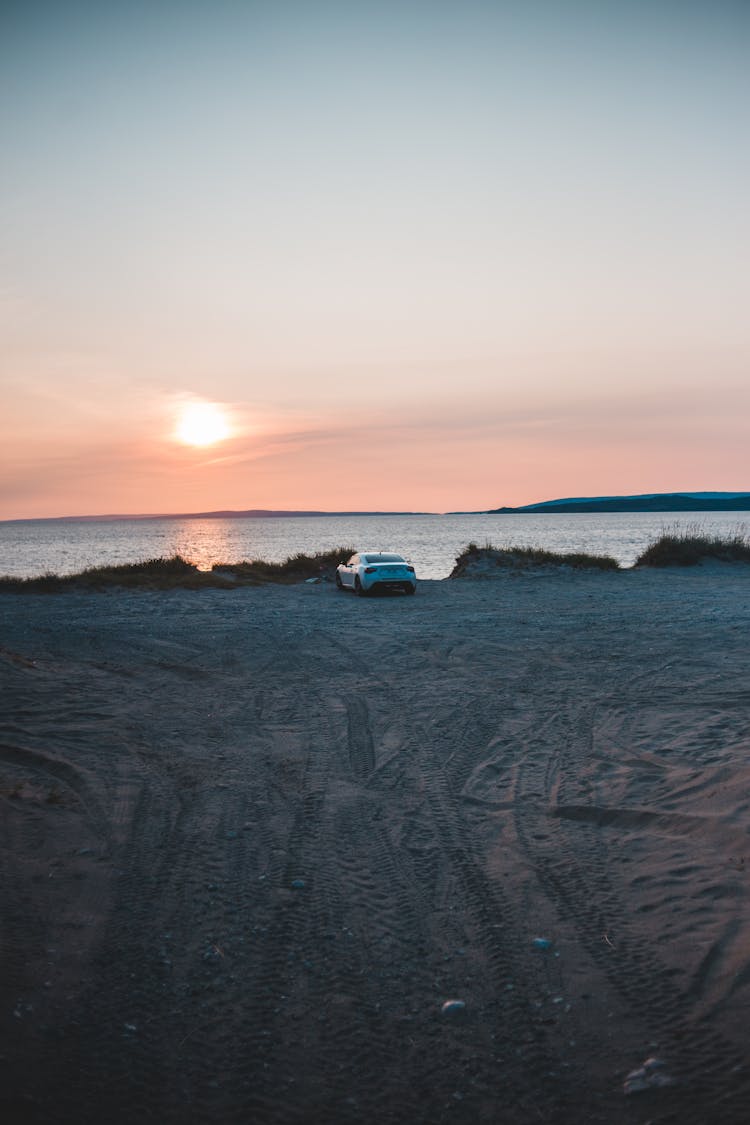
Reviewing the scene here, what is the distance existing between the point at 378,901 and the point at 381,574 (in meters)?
20.7

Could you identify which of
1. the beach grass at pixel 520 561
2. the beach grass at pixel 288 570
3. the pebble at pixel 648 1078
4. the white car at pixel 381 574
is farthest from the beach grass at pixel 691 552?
the pebble at pixel 648 1078

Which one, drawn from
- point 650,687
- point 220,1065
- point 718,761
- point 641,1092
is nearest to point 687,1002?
point 641,1092

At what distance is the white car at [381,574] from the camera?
82.8ft

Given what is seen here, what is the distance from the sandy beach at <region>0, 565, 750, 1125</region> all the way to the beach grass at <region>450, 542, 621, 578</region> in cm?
2167

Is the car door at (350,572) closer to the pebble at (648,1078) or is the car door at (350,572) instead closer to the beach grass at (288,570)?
the beach grass at (288,570)

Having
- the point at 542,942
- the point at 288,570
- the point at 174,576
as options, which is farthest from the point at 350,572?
the point at 542,942

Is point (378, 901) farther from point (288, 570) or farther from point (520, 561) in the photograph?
point (288, 570)

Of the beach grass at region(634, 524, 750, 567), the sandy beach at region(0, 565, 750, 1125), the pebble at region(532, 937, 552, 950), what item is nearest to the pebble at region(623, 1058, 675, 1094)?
the sandy beach at region(0, 565, 750, 1125)

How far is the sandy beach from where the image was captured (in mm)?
3109

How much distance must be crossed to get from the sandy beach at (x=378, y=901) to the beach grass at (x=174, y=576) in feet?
62.2

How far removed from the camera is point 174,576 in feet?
104

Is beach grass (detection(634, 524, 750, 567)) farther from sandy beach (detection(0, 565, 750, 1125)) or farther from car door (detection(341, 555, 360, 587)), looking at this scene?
sandy beach (detection(0, 565, 750, 1125))

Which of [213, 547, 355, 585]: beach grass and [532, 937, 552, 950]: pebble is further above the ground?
[213, 547, 355, 585]: beach grass

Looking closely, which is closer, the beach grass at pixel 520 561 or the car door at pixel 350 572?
the car door at pixel 350 572
